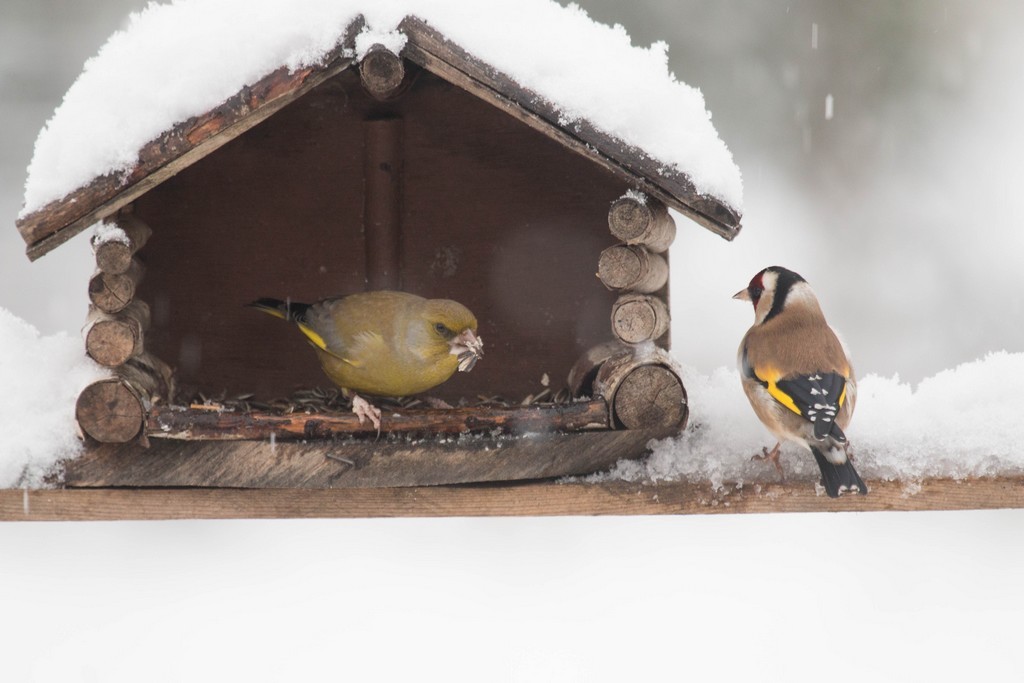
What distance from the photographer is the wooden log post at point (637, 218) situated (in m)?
3.38

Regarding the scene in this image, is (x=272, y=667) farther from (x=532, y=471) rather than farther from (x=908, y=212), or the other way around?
(x=908, y=212)

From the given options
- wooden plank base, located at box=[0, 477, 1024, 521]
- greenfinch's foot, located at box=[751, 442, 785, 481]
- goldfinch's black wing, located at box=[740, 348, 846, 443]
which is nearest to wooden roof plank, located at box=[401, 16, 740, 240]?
goldfinch's black wing, located at box=[740, 348, 846, 443]

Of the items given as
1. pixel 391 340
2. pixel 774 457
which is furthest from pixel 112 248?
pixel 774 457

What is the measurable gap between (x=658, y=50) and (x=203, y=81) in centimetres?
133

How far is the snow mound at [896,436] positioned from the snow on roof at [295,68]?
0.73 meters

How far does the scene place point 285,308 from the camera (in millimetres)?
4082

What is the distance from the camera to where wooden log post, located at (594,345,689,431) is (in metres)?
3.43

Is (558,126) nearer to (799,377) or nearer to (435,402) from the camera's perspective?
(799,377)

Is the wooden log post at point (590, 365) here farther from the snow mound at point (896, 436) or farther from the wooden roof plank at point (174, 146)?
the wooden roof plank at point (174, 146)

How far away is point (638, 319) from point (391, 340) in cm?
83

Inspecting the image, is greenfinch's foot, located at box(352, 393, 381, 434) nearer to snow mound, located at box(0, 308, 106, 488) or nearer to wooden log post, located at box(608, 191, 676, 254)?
snow mound, located at box(0, 308, 106, 488)

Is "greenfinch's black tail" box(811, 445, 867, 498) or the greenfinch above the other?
the greenfinch

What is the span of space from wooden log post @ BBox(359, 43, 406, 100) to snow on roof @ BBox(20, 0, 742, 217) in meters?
0.04

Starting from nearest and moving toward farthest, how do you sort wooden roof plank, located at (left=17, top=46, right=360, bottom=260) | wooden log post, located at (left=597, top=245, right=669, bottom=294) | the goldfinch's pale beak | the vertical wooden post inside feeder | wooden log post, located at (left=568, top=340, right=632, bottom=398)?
1. wooden roof plank, located at (left=17, top=46, right=360, bottom=260)
2. wooden log post, located at (left=597, top=245, right=669, bottom=294)
3. wooden log post, located at (left=568, top=340, right=632, bottom=398)
4. the goldfinch's pale beak
5. the vertical wooden post inside feeder
